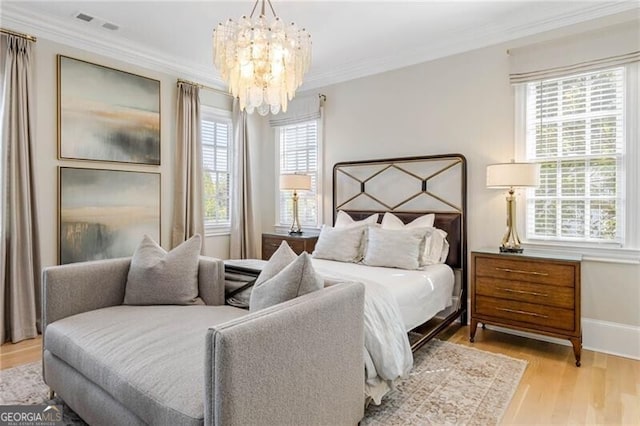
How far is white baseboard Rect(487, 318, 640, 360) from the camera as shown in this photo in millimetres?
2947

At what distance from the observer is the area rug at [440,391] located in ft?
6.93

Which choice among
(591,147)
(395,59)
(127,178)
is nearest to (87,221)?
(127,178)

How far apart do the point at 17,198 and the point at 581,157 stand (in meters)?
4.78

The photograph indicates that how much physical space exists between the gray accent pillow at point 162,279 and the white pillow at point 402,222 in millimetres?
2017

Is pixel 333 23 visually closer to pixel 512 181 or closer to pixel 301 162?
pixel 301 162

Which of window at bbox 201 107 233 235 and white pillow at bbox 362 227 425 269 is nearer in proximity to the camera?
white pillow at bbox 362 227 425 269

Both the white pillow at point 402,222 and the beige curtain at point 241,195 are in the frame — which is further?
the beige curtain at point 241,195

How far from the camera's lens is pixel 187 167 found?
4438 millimetres

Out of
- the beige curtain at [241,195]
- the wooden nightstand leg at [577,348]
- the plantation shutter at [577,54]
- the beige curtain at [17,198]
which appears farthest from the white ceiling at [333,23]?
the wooden nightstand leg at [577,348]

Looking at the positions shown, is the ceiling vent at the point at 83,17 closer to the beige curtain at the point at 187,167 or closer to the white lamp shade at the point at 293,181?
the beige curtain at the point at 187,167

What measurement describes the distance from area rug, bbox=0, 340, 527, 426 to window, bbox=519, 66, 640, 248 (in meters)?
1.26

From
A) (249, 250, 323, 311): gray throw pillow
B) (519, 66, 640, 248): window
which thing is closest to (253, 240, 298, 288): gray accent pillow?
(249, 250, 323, 311): gray throw pillow

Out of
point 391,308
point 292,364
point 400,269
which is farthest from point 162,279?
point 400,269

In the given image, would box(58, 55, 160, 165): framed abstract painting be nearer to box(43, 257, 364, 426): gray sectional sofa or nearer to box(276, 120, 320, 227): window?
box(276, 120, 320, 227): window
